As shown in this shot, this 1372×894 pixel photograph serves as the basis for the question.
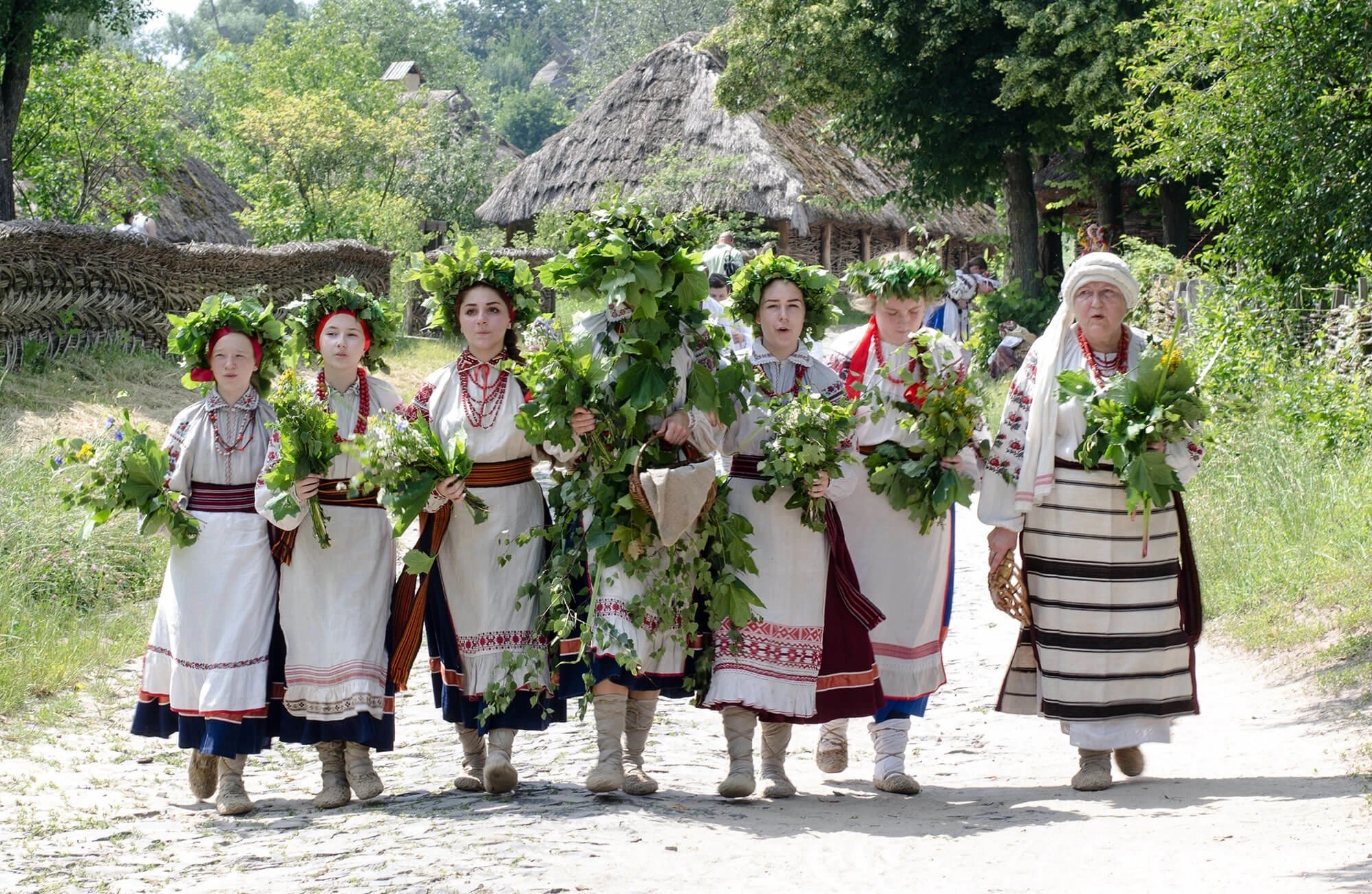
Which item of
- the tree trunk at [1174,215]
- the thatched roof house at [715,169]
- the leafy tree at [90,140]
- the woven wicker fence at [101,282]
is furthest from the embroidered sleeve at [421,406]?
the thatched roof house at [715,169]

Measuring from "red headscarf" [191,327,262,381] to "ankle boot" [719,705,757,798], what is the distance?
2243mm

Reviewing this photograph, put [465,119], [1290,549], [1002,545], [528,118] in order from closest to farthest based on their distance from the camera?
[1002,545], [1290,549], [465,119], [528,118]

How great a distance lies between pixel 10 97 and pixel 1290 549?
11.9m

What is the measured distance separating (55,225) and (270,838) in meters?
8.67

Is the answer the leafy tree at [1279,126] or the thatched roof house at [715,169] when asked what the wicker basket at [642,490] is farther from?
the thatched roof house at [715,169]

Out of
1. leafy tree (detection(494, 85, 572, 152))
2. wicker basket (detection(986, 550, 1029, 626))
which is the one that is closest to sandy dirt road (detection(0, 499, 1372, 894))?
wicker basket (detection(986, 550, 1029, 626))

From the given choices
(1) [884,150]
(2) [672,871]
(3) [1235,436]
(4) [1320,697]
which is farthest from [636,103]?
(2) [672,871]

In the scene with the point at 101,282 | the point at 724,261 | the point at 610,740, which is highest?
the point at 101,282

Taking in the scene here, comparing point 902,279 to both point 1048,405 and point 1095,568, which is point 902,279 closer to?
point 1048,405

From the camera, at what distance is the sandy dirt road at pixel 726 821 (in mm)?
4273

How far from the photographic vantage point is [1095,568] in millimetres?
5387

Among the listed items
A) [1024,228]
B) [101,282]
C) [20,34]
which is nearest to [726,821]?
[101,282]

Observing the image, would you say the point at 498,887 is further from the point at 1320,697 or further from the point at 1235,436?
the point at 1235,436

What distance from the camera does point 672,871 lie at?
4.34m
